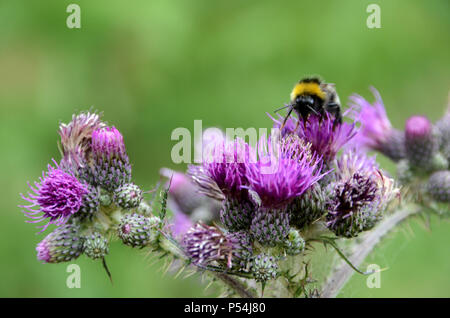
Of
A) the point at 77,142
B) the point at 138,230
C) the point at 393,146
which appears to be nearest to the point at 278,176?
the point at 138,230

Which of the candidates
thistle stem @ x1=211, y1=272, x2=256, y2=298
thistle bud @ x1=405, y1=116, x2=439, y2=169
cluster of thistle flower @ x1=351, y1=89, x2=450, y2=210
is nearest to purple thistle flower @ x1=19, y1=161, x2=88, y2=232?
thistle stem @ x1=211, y1=272, x2=256, y2=298

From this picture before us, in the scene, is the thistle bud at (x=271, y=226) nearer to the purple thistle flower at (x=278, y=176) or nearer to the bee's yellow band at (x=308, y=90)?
the purple thistle flower at (x=278, y=176)

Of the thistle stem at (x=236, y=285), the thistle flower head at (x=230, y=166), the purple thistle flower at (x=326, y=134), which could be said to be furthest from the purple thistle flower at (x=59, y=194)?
the purple thistle flower at (x=326, y=134)

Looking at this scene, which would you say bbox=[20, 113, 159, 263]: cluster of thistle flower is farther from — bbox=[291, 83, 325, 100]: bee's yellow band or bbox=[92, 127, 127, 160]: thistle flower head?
bbox=[291, 83, 325, 100]: bee's yellow band

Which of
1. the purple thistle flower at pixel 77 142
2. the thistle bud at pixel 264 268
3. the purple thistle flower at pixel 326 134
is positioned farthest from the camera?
the purple thistle flower at pixel 326 134
